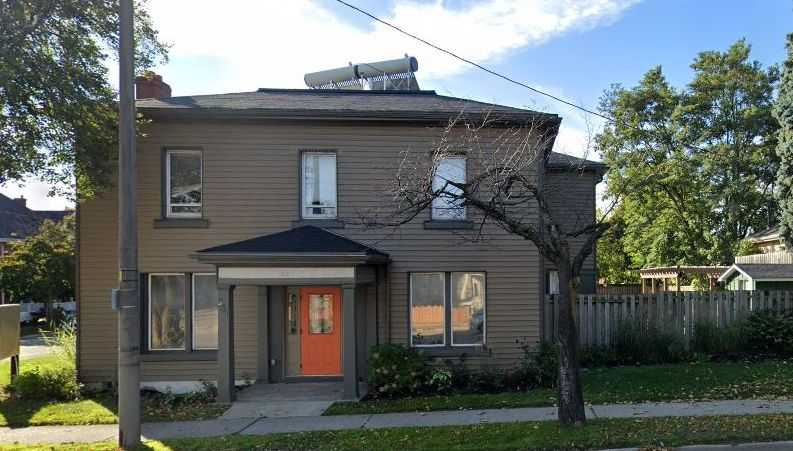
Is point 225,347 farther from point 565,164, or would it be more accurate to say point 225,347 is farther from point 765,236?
point 765,236

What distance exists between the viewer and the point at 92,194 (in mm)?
10750

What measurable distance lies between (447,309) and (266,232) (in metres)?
4.20

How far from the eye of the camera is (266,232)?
1153cm

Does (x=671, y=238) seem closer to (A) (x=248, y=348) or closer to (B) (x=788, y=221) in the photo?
(B) (x=788, y=221)

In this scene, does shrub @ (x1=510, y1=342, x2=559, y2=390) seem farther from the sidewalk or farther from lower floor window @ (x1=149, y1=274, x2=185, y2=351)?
lower floor window @ (x1=149, y1=274, x2=185, y2=351)

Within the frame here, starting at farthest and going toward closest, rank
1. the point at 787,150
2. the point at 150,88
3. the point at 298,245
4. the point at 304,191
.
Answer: the point at 787,150 → the point at 150,88 → the point at 304,191 → the point at 298,245

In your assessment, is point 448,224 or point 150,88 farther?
point 150,88

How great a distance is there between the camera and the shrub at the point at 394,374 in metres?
10.1

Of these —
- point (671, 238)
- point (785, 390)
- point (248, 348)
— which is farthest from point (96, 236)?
point (671, 238)

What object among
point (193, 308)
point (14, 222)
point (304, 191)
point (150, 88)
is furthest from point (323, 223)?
point (14, 222)

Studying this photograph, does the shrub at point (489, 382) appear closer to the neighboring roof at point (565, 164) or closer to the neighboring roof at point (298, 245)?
the neighboring roof at point (298, 245)

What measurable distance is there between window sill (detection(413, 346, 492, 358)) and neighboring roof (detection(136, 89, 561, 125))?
486 centimetres

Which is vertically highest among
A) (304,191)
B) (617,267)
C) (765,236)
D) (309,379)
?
(304,191)

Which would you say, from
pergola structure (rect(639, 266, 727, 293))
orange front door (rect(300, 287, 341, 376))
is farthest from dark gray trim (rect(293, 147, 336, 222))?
pergola structure (rect(639, 266, 727, 293))
